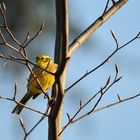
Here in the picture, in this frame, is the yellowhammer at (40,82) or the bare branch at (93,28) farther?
the yellowhammer at (40,82)

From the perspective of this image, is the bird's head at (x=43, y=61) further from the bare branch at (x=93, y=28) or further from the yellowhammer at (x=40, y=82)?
Result: the bare branch at (x=93, y=28)

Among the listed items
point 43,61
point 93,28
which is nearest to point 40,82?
point 43,61

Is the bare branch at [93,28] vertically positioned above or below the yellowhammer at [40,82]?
below

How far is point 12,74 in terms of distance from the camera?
11.5 m

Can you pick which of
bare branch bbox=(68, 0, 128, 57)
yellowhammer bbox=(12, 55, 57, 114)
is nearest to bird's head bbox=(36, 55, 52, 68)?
yellowhammer bbox=(12, 55, 57, 114)

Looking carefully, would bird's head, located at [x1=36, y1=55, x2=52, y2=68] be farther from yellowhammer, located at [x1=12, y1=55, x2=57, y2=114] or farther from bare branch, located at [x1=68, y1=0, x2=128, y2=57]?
bare branch, located at [x1=68, y1=0, x2=128, y2=57]

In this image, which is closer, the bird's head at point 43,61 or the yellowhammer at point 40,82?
the yellowhammer at point 40,82

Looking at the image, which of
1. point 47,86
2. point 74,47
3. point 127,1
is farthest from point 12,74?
point 74,47

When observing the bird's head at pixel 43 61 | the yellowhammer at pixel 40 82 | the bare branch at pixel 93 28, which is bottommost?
the bare branch at pixel 93 28

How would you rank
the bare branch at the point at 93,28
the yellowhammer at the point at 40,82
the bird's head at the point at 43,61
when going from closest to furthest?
1. the bare branch at the point at 93,28
2. the yellowhammer at the point at 40,82
3. the bird's head at the point at 43,61

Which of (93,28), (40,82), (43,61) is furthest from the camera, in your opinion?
(43,61)

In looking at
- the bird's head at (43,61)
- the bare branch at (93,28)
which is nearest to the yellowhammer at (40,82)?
the bird's head at (43,61)

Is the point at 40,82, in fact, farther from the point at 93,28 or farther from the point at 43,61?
the point at 93,28

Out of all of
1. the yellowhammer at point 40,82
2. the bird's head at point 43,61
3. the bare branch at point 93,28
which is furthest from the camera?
the bird's head at point 43,61
